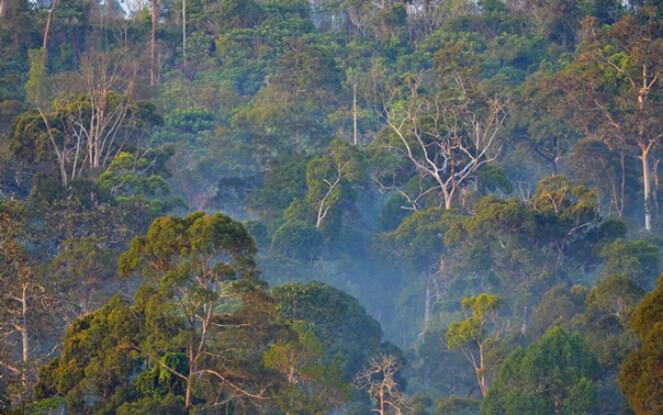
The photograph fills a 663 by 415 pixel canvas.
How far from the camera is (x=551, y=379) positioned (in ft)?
128

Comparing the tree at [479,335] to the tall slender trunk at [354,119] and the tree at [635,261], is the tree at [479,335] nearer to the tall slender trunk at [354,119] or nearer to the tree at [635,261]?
the tree at [635,261]

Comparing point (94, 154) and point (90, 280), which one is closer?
point (90, 280)

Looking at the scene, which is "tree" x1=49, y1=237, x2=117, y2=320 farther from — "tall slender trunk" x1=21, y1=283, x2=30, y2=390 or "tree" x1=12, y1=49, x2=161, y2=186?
"tall slender trunk" x1=21, y1=283, x2=30, y2=390

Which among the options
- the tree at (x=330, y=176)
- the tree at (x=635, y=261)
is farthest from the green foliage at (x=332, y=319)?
the tree at (x=330, y=176)

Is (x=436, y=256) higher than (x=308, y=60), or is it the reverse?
(x=308, y=60)

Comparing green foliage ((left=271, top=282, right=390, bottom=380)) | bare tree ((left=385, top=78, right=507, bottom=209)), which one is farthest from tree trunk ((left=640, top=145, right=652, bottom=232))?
green foliage ((left=271, top=282, right=390, bottom=380))

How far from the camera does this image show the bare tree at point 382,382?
3875 centimetres

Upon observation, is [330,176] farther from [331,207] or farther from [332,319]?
[332,319]

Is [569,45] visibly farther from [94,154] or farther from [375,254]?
[94,154]

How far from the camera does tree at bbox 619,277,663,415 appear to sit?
33312mm

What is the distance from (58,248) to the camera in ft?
151

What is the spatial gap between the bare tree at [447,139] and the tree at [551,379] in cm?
1768

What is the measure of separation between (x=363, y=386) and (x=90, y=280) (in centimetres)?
718

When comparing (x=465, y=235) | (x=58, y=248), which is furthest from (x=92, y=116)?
(x=465, y=235)
